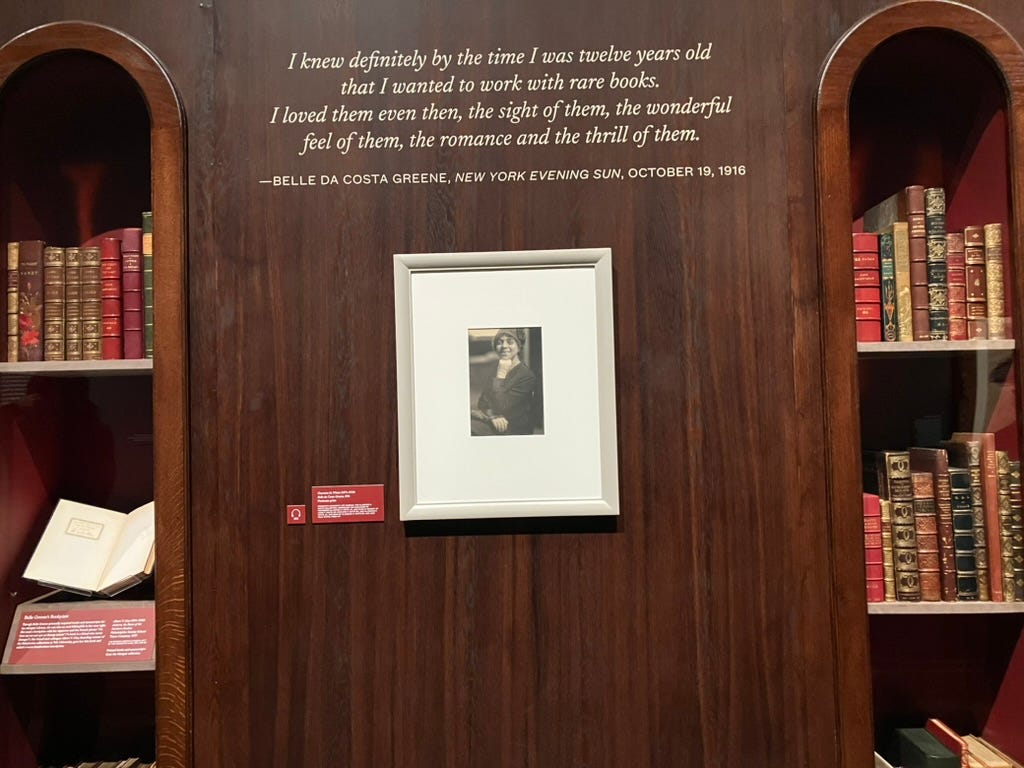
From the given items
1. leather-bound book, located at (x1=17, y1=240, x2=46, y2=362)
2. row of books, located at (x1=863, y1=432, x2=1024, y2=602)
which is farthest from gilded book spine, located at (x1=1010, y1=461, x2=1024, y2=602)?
leather-bound book, located at (x1=17, y1=240, x2=46, y2=362)

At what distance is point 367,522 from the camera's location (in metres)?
1.65

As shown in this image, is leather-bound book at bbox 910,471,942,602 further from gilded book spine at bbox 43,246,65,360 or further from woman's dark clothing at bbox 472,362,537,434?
gilded book spine at bbox 43,246,65,360

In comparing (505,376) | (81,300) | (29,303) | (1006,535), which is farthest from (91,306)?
(1006,535)

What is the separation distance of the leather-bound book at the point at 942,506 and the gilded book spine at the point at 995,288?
0.29m

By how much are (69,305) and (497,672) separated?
1.20m

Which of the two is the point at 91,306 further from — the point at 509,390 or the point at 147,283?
the point at 509,390

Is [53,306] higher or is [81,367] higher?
[53,306]

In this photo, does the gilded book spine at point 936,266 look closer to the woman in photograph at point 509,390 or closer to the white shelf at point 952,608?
the white shelf at point 952,608

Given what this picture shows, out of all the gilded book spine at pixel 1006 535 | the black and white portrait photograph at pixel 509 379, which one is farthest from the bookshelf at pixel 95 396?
the gilded book spine at pixel 1006 535

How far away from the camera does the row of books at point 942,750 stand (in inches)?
63.1

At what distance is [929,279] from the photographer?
1.65 metres

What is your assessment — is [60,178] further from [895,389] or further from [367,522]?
[895,389]

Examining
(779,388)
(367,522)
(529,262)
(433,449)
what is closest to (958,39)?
A: (779,388)

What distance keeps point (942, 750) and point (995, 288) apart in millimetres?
969
